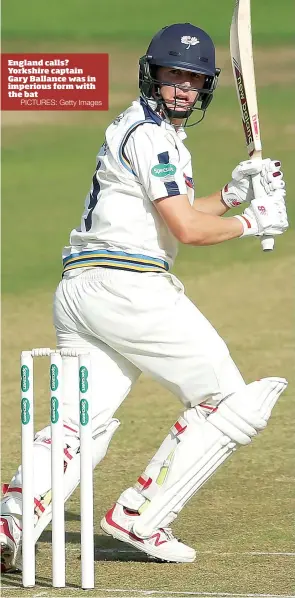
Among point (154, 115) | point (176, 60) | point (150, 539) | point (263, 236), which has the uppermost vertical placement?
point (176, 60)

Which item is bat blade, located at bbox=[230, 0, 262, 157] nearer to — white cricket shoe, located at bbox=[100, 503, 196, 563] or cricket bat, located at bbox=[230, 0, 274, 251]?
cricket bat, located at bbox=[230, 0, 274, 251]

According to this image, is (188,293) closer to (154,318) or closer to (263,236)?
(263,236)

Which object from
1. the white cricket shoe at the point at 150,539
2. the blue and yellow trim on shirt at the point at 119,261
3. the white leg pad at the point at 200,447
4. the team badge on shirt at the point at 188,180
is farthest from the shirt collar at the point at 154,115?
the white cricket shoe at the point at 150,539

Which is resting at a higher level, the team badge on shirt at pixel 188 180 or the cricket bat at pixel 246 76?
the cricket bat at pixel 246 76

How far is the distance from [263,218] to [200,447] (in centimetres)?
83

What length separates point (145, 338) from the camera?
14.7 ft

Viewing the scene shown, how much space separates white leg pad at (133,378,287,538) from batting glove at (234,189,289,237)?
539 millimetres

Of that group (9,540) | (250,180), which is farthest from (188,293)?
(9,540)

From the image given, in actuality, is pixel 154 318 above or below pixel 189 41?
below

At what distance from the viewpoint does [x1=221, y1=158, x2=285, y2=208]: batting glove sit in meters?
4.77

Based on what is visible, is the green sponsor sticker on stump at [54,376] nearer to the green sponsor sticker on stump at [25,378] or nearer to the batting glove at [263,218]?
the green sponsor sticker on stump at [25,378]

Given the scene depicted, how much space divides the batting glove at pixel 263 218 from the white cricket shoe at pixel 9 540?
49.9 inches

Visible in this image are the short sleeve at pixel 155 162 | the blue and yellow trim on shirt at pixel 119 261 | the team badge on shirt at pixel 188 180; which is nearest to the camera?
the short sleeve at pixel 155 162

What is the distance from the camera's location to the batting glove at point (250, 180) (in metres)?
4.77
